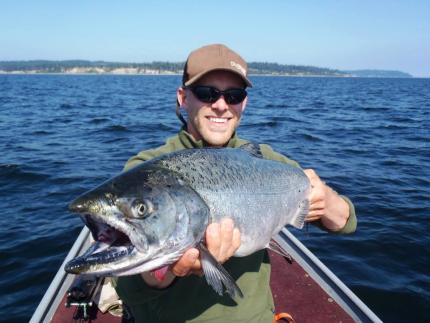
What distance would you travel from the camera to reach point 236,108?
4031 mm

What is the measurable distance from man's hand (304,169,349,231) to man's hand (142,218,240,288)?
127 centimetres

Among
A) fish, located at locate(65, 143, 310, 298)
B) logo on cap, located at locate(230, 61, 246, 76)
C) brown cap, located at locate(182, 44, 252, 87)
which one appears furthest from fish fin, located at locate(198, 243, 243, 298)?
logo on cap, located at locate(230, 61, 246, 76)

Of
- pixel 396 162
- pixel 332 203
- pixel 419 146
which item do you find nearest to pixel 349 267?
pixel 332 203

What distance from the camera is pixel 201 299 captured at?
330 cm

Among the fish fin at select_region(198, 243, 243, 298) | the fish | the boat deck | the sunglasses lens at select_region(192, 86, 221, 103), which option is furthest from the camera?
the boat deck

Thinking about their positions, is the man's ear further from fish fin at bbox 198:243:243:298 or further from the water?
the water

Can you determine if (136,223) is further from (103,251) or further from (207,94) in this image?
(207,94)

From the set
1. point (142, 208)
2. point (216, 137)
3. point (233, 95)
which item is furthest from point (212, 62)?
point (142, 208)

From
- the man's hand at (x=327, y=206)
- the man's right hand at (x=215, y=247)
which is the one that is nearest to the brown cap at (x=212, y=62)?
the man's hand at (x=327, y=206)

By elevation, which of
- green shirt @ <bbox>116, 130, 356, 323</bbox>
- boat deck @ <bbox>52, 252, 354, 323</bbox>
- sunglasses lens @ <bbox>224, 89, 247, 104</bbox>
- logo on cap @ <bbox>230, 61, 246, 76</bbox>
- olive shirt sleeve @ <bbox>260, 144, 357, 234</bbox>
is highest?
logo on cap @ <bbox>230, 61, 246, 76</bbox>

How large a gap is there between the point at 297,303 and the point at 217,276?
351 centimetres

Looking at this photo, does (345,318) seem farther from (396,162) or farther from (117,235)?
(396,162)

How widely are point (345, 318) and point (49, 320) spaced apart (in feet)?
13.2

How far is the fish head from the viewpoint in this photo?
249 cm
